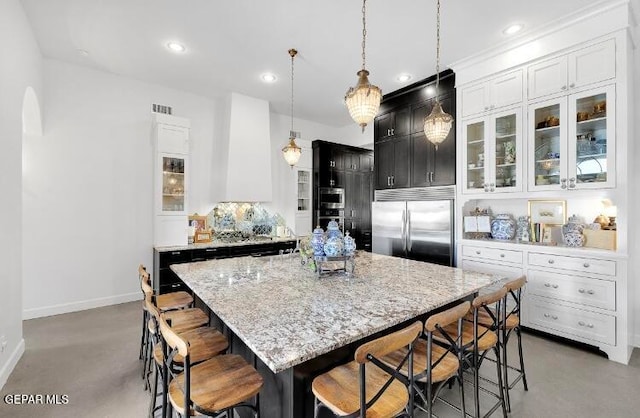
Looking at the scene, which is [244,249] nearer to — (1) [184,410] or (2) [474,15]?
(1) [184,410]

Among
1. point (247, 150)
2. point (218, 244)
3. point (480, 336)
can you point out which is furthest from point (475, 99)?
point (218, 244)

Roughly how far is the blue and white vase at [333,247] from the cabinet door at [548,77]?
9.19 feet

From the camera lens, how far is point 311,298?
1.80m

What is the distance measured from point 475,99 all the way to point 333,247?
2.88m

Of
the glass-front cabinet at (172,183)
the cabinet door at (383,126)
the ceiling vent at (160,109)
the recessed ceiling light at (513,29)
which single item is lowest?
the glass-front cabinet at (172,183)

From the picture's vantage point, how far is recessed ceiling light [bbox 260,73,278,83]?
4.23 m

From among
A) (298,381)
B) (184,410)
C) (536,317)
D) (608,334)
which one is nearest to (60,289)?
(184,410)

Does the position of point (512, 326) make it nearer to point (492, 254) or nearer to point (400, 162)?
point (492, 254)

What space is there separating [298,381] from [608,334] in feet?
10.1

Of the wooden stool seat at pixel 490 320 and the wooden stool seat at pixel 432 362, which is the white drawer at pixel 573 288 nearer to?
the wooden stool seat at pixel 490 320

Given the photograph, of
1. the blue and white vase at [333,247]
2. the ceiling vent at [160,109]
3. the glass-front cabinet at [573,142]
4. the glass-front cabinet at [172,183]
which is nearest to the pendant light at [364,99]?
the blue and white vase at [333,247]

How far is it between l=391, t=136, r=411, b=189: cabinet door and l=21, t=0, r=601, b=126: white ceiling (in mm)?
857

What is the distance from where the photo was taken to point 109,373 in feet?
8.25

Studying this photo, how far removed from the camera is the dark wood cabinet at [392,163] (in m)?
4.56
